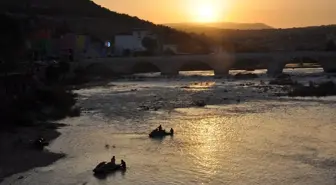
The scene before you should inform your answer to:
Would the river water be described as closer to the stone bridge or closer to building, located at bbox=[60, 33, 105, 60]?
the stone bridge

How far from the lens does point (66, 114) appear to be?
29.7 m

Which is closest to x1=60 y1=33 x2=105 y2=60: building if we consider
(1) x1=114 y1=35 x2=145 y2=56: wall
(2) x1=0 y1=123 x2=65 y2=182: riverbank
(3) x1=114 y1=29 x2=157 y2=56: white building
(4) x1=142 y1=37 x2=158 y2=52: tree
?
(3) x1=114 y1=29 x2=157 y2=56: white building

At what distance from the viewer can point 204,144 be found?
71.8 ft

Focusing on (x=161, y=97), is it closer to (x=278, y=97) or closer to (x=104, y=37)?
(x=278, y=97)

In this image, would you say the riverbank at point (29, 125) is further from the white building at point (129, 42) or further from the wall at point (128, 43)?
the wall at point (128, 43)

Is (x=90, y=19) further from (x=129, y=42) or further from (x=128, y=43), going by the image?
(x=128, y=43)

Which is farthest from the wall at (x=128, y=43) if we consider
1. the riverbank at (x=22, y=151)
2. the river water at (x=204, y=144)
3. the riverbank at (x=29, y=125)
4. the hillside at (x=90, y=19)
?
the riverbank at (x=22, y=151)

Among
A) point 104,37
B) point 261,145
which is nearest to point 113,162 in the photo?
point 261,145

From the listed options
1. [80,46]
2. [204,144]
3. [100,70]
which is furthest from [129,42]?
[204,144]

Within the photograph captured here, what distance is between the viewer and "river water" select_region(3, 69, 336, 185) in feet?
53.8

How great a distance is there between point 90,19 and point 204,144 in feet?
332

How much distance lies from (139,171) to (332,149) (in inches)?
287

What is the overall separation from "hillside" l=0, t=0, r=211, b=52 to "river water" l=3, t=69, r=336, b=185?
68.7 meters

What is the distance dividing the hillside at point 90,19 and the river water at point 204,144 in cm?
6867
